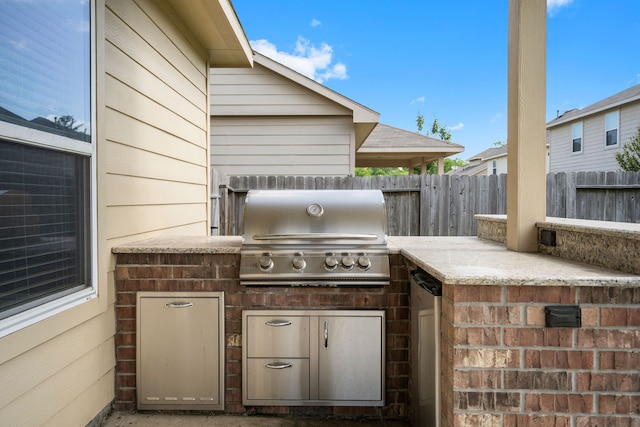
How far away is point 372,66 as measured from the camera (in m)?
34.6

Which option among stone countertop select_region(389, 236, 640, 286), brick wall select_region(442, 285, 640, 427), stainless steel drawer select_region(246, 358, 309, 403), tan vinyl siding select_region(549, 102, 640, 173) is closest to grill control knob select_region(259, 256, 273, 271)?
stainless steel drawer select_region(246, 358, 309, 403)

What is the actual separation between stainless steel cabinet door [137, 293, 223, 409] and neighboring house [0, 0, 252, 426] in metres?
0.20

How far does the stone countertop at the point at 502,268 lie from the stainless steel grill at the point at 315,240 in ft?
0.71

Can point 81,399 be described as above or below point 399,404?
above

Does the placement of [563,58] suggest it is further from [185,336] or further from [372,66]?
[185,336]

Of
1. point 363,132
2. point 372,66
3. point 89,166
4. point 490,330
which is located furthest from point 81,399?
point 372,66

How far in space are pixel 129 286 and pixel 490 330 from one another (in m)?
1.99

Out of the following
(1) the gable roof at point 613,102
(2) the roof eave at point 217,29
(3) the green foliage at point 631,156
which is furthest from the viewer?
(1) the gable roof at point 613,102

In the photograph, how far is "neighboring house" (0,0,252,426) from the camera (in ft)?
5.14

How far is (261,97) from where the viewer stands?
6297 millimetres

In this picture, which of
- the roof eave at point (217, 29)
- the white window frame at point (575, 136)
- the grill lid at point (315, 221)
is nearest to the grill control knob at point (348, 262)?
the grill lid at point (315, 221)

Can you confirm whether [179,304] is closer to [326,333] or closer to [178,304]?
[178,304]

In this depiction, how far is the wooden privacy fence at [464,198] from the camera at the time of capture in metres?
5.23

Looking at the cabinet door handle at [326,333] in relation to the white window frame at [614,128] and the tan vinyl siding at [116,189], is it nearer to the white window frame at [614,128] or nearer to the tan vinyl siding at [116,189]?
the tan vinyl siding at [116,189]
